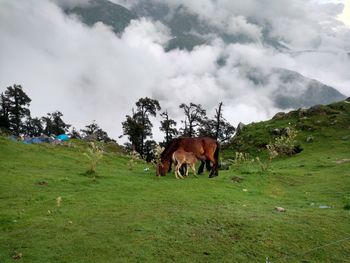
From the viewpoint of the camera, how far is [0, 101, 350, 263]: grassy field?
11031 mm

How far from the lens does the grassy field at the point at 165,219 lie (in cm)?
1103

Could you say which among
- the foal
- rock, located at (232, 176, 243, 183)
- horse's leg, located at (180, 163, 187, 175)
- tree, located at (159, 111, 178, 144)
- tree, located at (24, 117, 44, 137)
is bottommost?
rock, located at (232, 176, 243, 183)

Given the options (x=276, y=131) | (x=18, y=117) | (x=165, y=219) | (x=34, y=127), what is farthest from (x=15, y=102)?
(x=165, y=219)

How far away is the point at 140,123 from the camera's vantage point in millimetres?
69750

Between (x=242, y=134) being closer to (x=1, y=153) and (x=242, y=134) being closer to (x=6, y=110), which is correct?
(x=1, y=153)

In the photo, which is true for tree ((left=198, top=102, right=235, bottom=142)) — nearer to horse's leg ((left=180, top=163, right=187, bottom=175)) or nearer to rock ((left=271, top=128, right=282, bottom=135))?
rock ((left=271, top=128, right=282, bottom=135))

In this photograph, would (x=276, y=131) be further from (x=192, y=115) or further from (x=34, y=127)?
(x=34, y=127)

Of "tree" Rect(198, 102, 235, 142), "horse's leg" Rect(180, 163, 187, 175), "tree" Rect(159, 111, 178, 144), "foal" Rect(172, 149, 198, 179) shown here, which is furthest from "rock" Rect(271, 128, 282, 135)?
"foal" Rect(172, 149, 198, 179)

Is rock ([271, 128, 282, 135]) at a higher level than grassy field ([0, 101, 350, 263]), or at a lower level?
higher

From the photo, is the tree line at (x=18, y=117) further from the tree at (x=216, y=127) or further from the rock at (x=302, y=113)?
the rock at (x=302, y=113)

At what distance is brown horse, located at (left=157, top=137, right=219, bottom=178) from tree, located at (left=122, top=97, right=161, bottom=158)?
43875 mm

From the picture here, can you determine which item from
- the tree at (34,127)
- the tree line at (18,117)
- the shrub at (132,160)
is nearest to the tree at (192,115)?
the tree line at (18,117)

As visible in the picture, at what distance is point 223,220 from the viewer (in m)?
13.4

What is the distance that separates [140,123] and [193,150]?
46683 mm
